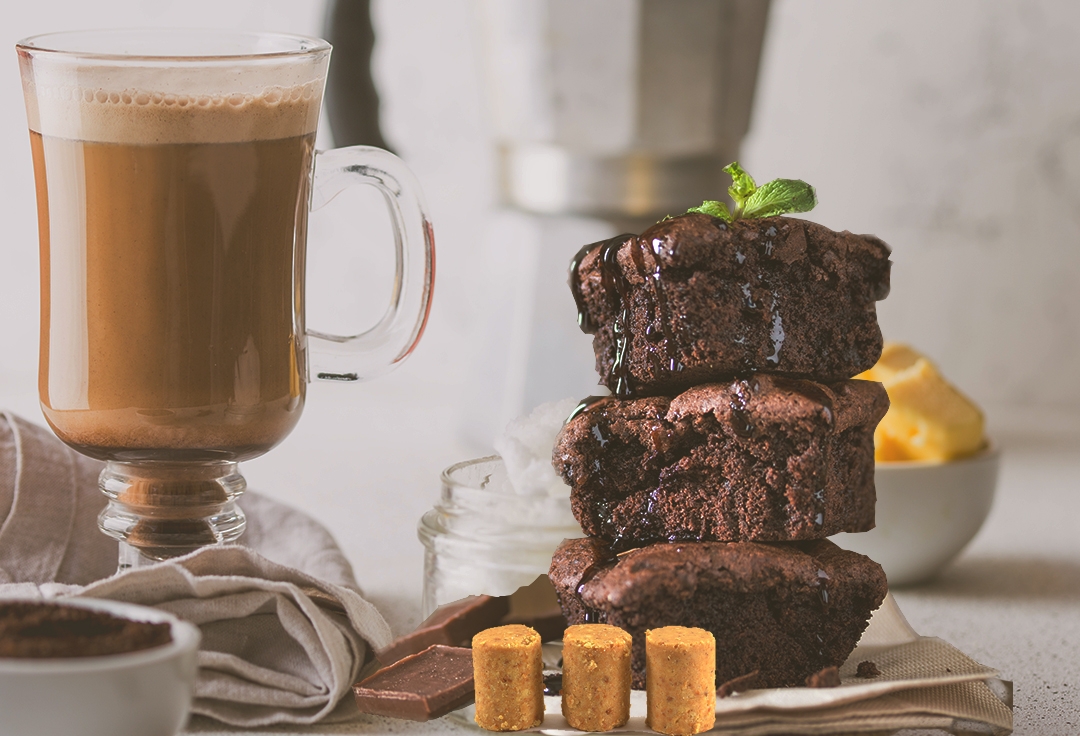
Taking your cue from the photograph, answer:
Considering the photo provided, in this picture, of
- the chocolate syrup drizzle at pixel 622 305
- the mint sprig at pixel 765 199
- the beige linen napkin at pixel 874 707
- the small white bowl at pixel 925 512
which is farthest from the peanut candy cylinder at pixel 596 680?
the small white bowl at pixel 925 512

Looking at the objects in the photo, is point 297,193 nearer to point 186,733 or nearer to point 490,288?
point 186,733

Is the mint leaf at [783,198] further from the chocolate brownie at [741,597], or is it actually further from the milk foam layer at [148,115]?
the milk foam layer at [148,115]

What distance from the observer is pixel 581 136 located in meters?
2.20

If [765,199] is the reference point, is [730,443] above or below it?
below

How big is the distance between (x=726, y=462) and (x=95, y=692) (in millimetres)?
581

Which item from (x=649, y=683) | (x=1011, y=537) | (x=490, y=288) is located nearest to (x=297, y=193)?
(x=649, y=683)

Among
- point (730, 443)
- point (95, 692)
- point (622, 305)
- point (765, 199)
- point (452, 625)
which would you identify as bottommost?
point (452, 625)

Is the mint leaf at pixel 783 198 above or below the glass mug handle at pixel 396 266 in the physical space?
above

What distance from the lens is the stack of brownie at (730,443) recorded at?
1.18 meters

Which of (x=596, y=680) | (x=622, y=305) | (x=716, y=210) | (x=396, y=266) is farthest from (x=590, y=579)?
(x=396, y=266)

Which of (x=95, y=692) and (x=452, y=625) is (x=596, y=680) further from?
(x=95, y=692)

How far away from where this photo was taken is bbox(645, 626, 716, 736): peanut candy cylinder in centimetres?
107

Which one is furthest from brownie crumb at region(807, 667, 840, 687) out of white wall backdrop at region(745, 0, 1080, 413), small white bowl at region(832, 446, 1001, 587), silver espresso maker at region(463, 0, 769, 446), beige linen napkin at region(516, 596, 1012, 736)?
white wall backdrop at region(745, 0, 1080, 413)

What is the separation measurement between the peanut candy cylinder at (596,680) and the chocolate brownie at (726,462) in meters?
0.18
